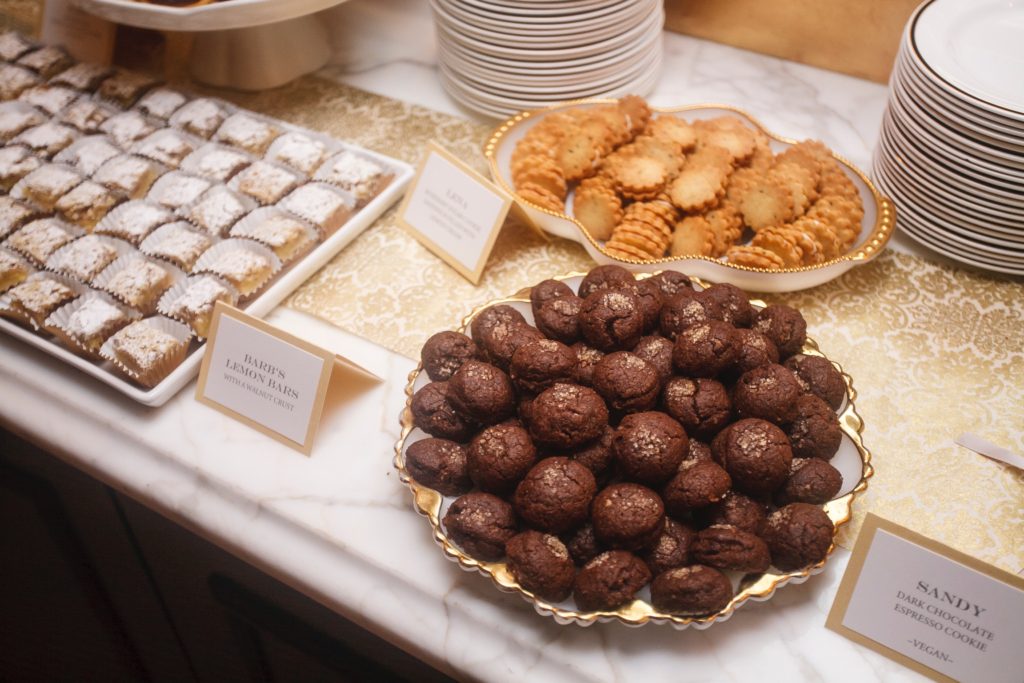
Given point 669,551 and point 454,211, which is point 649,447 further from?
point 454,211

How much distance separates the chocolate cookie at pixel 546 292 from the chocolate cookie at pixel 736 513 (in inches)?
14.3

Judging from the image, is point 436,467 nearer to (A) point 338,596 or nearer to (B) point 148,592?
(A) point 338,596

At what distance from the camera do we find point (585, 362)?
1.07 meters

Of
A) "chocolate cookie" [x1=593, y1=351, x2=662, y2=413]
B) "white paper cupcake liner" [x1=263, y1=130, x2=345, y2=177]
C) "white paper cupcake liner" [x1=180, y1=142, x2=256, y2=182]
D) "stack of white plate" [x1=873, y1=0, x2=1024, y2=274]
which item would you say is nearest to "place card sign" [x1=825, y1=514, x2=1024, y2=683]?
"chocolate cookie" [x1=593, y1=351, x2=662, y2=413]

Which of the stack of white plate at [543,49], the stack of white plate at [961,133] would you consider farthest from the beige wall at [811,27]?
the stack of white plate at [961,133]

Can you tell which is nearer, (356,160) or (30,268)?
(30,268)

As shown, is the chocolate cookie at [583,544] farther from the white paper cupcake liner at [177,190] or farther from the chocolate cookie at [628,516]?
the white paper cupcake liner at [177,190]

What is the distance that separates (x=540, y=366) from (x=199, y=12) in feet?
3.28

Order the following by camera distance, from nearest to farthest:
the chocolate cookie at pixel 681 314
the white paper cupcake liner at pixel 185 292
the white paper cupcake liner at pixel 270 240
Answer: the chocolate cookie at pixel 681 314 → the white paper cupcake liner at pixel 185 292 → the white paper cupcake liner at pixel 270 240

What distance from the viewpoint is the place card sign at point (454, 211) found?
4.68 feet

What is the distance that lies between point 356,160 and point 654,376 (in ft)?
2.84

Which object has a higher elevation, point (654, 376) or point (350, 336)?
point (654, 376)

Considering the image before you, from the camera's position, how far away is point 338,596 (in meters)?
1.09

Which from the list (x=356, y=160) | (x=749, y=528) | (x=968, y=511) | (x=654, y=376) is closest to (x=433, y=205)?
(x=356, y=160)
